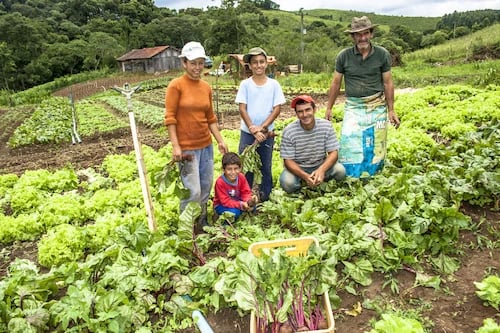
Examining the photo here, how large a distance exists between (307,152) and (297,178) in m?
0.35

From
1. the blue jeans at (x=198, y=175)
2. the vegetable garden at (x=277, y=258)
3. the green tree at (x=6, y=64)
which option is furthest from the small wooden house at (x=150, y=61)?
the blue jeans at (x=198, y=175)

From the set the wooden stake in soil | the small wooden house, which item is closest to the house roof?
the small wooden house

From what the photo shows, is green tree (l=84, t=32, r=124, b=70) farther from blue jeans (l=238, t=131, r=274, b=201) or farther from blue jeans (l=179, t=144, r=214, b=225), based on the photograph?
blue jeans (l=179, t=144, r=214, b=225)

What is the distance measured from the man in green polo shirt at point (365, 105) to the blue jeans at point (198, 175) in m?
1.92

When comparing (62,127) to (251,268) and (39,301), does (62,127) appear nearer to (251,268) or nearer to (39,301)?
(39,301)

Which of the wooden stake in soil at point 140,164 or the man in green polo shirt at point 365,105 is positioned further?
the man in green polo shirt at point 365,105

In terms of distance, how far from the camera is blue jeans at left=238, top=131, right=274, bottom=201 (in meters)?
4.95

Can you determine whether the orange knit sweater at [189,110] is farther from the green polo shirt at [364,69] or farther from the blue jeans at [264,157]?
the green polo shirt at [364,69]

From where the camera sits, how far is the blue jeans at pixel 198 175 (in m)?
4.23

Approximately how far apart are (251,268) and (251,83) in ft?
9.05

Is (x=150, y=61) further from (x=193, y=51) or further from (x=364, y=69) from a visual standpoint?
(x=193, y=51)

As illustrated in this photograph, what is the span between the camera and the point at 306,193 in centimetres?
496

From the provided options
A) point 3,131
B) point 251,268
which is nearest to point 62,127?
point 3,131

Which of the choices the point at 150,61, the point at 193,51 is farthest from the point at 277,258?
the point at 150,61
